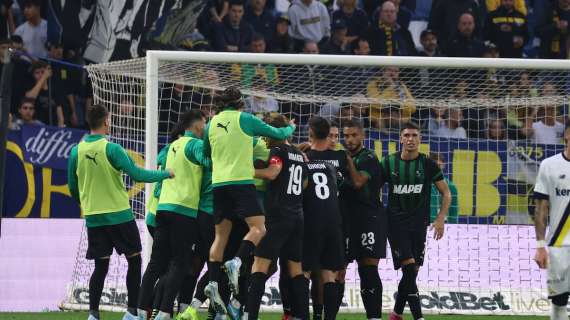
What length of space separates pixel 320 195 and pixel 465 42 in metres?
Result: 9.26

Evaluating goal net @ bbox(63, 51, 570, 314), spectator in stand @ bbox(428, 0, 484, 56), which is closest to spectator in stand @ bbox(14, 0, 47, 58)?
goal net @ bbox(63, 51, 570, 314)

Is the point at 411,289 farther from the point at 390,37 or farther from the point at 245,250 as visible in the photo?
the point at 390,37

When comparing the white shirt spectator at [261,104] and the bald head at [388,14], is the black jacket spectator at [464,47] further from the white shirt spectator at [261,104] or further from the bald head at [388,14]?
the white shirt spectator at [261,104]

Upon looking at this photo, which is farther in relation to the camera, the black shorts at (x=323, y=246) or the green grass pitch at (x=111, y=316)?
the green grass pitch at (x=111, y=316)

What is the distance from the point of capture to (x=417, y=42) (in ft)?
66.2

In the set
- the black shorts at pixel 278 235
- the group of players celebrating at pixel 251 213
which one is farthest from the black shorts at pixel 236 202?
the black shorts at pixel 278 235

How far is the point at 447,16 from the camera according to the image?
19938 millimetres

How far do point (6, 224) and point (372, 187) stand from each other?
5.05 meters

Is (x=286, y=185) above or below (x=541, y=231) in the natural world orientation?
above

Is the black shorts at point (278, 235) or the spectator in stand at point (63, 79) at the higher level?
the spectator in stand at point (63, 79)

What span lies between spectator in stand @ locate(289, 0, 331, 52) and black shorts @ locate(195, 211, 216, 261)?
7.95m

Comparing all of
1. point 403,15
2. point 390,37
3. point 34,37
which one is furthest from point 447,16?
point 34,37

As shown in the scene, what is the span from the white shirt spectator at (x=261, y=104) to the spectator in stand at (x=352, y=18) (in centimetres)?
406

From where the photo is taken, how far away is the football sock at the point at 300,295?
1076 cm
